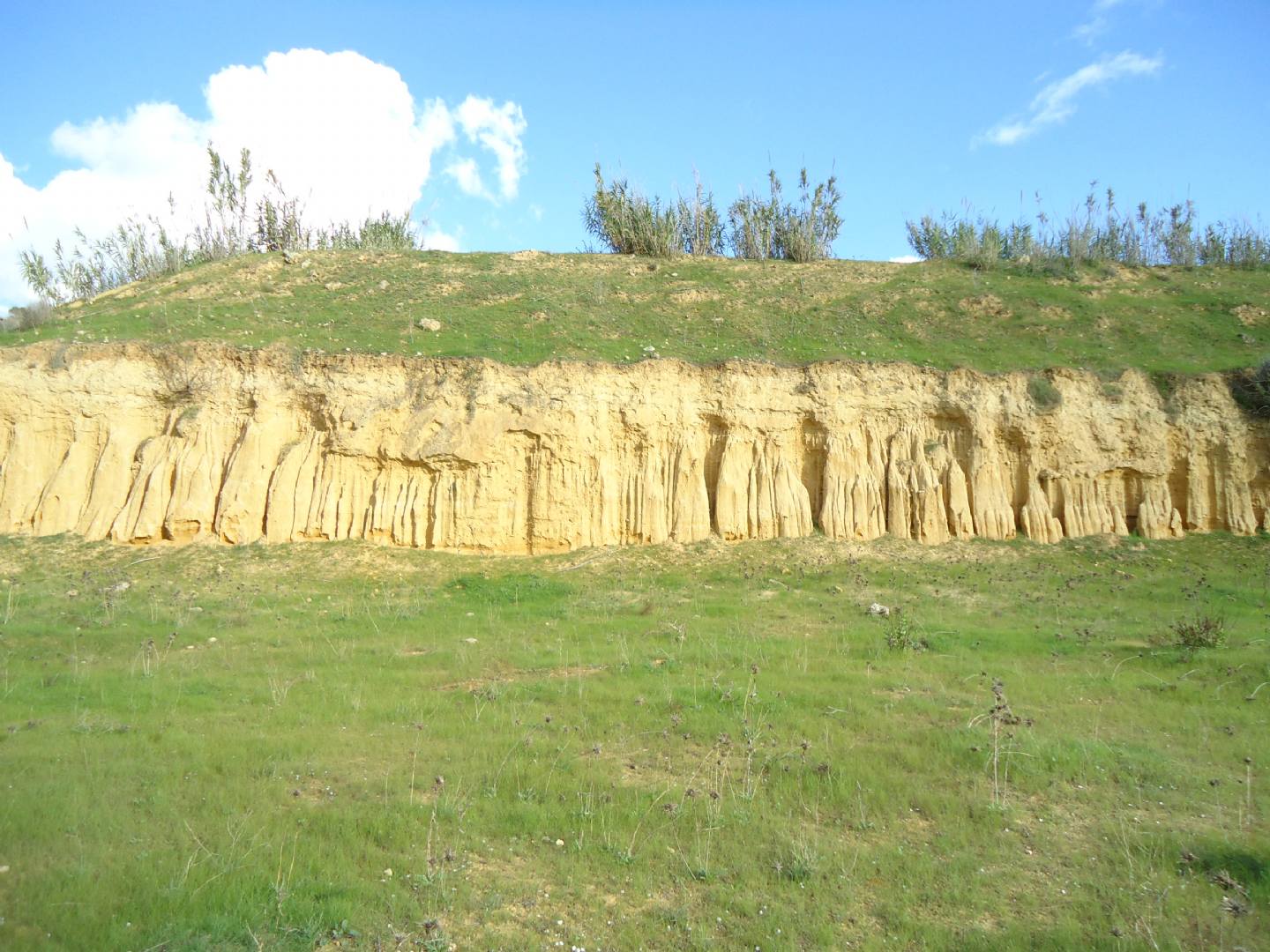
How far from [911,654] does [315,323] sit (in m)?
19.4

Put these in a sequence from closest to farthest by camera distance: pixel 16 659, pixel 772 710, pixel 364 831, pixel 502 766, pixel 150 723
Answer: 1. pixel 364 831
2. pixel 502 766
3. pixel 150 723
4. pixel 772 710
5. pixel 16 659

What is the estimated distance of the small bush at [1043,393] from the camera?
22.8m

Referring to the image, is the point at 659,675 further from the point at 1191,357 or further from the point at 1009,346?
the point at 1191,357

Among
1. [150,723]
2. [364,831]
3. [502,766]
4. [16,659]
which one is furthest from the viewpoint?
Result: [16,659]

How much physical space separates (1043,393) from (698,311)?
1047cm

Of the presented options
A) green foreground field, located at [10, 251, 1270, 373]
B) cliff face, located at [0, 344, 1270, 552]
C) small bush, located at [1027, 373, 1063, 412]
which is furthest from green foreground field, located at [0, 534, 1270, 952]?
green foreground field, located at [10, 251, 1270, 373]

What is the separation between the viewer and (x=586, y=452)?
71.8 ft

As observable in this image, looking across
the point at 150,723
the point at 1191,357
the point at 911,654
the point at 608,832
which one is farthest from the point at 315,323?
the point at 1191,357

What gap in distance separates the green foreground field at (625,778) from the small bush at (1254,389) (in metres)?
9.01

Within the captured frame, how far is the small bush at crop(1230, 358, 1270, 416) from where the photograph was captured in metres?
22.7

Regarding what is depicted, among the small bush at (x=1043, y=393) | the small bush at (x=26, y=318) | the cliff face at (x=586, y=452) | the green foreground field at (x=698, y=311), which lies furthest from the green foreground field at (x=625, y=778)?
the small bush at (x=26, y=318)

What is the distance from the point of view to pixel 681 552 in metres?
20.7

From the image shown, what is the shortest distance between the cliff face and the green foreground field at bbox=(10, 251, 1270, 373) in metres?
1.15

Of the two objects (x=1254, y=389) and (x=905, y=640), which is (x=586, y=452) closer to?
(x=905, y=640)
